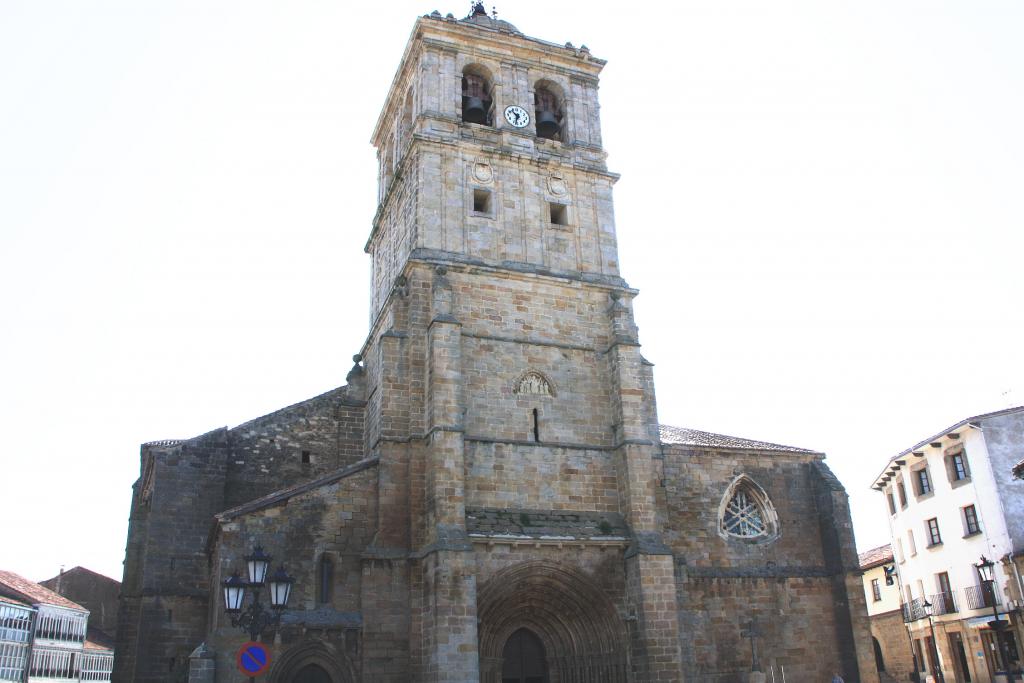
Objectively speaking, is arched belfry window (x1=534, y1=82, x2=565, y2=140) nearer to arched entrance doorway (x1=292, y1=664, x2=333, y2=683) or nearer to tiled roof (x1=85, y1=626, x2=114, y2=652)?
arched entrance doorway (x1=292, y1=664, x2=333, y2=683)

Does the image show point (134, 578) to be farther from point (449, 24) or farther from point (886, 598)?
point (886, 598)

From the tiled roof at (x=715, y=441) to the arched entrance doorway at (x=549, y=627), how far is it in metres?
5.61

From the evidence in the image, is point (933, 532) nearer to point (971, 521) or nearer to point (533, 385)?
point (971, 521)

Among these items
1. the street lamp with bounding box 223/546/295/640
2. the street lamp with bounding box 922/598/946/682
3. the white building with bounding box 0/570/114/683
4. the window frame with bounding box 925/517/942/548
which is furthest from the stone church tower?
the white building with bounding box 0/570/114/683

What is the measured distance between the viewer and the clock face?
26203 mm

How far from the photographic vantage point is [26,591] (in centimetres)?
3928

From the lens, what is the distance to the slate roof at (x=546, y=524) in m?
20.1

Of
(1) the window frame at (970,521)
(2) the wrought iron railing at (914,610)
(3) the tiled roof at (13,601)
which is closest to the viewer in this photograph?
(1) the window frame at (970,521)

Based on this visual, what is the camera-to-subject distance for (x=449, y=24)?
87.4ft

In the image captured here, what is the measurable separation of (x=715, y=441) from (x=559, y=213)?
8197 mm

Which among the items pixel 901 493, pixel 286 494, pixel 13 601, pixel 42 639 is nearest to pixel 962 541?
pixel 901 493

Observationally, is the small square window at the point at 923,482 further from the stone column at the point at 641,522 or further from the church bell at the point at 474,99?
the church bell at the point at 474,99

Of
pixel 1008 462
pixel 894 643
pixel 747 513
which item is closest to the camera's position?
pixel 747 513

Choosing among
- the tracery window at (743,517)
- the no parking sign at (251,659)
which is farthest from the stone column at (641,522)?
the no parking sign at (251,659)
